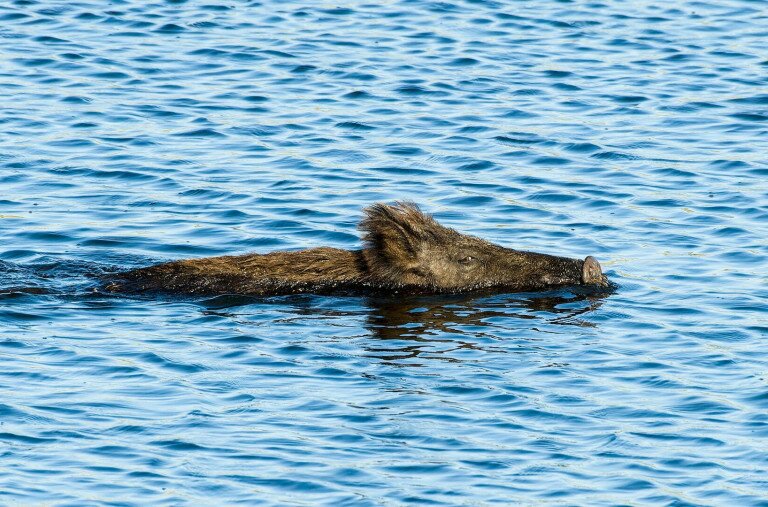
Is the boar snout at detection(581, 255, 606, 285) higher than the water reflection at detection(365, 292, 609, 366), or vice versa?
the boar snout at detection(581, 255, 606, 285)

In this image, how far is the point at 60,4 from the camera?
96.0ft

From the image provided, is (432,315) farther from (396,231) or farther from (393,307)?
(396,231)

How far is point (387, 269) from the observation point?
53.1 feet

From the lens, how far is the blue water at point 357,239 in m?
11.4

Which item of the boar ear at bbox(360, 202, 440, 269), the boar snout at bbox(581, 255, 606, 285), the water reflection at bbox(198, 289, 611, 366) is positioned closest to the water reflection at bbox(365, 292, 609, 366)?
the water reflection at bbox(198, 289, 611, 366)

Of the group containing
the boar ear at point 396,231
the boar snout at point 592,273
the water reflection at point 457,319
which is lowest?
the water reflection at point 457,319

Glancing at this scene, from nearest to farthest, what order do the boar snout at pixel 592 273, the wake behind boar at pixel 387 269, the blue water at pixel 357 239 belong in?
the blue water at pixel 357 239
the wake behind boar at pixel 387 269
the boar snout at pixel 592 273

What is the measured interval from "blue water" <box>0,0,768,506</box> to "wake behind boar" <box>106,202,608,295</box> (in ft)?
0.72

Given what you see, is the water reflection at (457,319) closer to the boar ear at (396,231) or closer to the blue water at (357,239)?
the blue water at (357,239)

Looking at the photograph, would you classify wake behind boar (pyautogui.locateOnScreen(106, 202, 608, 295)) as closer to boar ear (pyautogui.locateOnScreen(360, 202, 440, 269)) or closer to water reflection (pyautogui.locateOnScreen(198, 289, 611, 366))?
boar ear (pyautogui.locateOnScreen(360, 202, 440, 269))

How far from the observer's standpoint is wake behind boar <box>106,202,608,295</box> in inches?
621

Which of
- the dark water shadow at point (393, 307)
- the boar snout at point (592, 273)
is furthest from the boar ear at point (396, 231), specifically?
the boar snout at point (592, 273)

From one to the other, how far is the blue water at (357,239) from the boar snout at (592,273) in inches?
7.4

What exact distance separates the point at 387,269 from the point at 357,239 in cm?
200
